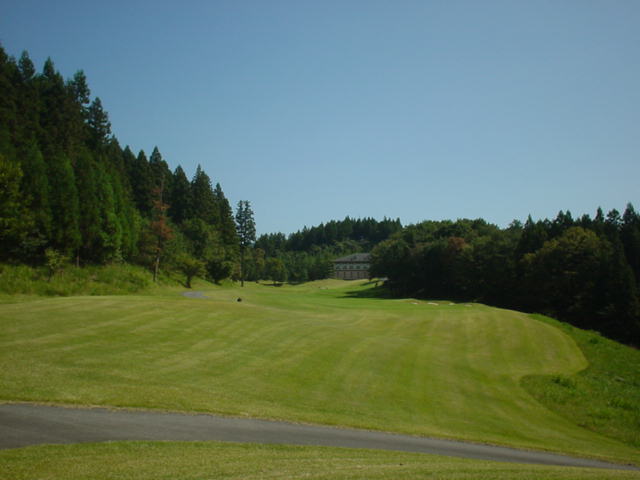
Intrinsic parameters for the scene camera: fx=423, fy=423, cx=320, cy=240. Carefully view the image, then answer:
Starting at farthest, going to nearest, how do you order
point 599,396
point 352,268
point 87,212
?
point 352,268
point 87,212
point 599,396

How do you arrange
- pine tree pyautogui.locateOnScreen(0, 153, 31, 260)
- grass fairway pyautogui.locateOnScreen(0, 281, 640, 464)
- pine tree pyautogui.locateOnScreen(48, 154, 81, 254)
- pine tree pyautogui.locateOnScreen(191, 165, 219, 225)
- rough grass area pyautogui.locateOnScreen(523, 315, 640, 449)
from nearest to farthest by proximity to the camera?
grass fairway pyautogui.locateOnScreen(0, 281, 640, 464), rough grass area pyautogui.locateOnScreen(523, 315, 640, 449), pine tree pyautogui.locateOnScreen(0, 153, 31, 260), pine tree pyautogui.locateOnScreen(48, 154, 81, 254), pine tree pyautogui.locateOnScreen(191, 165, 219, 225)

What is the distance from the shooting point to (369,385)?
60.0 feet

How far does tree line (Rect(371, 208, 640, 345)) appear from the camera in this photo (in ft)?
189

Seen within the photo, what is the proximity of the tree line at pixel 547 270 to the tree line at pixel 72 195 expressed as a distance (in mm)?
44425

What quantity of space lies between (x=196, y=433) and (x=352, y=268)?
520 feet

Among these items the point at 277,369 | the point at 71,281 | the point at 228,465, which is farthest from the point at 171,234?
the point at 228,465

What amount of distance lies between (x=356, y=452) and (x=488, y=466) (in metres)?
3.07

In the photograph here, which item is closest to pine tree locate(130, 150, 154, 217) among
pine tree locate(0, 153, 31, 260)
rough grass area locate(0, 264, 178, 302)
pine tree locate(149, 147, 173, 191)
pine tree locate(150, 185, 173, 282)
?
pine tree locate(149, 147, 173, 191)

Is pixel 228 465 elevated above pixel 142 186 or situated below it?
Answer: below

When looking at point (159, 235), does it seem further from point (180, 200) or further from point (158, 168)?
point (158, 168)

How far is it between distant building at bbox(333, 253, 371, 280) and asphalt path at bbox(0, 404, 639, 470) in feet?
503

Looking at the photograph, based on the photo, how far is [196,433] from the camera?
34.8 ft

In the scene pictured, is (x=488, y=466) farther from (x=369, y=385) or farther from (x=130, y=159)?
(x=130, y=159)

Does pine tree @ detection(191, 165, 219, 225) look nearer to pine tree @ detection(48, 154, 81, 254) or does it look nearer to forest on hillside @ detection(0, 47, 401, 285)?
forest on hillside @ detection(0, 47, 401, 285)
